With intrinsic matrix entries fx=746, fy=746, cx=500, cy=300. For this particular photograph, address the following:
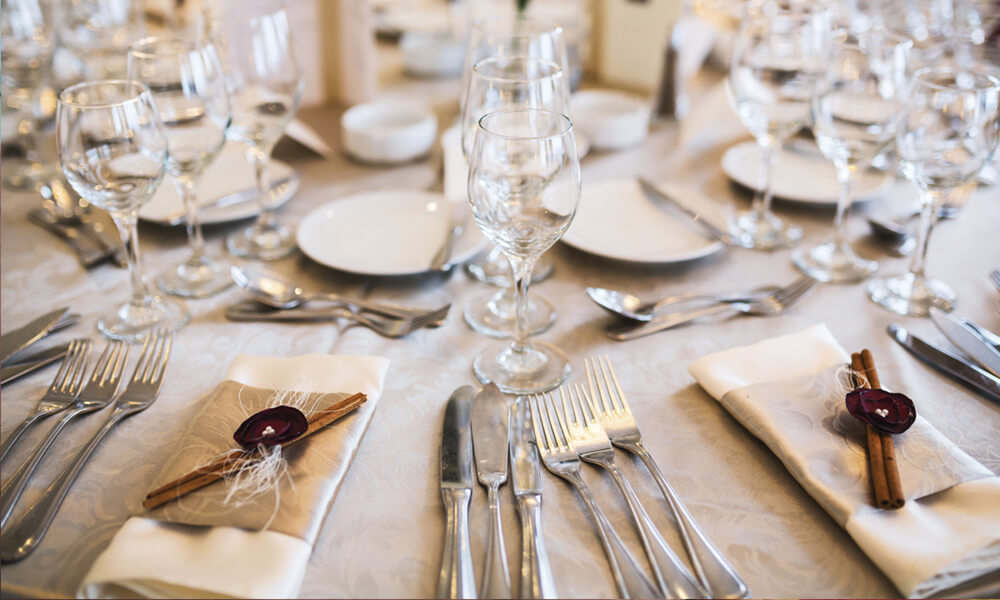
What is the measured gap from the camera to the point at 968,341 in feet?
3.01

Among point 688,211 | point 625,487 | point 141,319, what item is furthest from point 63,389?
point 688,211

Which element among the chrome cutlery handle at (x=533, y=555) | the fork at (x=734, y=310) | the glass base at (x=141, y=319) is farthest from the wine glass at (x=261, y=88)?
the chrome cutlery handle at (x=533, y=555)

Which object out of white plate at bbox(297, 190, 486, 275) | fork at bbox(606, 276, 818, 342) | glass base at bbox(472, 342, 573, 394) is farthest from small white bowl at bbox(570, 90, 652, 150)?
glass base at bbox(472, 342, 573, 394)

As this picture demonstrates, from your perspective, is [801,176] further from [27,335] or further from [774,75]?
[27,335]

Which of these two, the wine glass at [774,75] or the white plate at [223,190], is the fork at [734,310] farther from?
the white plate at [223,190]

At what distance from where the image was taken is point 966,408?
2.77ft

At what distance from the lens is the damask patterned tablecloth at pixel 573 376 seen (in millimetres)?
653

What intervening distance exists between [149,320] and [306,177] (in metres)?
0.54

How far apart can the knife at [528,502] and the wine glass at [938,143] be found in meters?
0.59

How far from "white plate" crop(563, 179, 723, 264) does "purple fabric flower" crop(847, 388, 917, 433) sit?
1.29ft

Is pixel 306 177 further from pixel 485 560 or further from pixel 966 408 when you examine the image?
pixel 966 408

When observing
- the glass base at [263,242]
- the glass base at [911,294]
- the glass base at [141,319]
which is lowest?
the glass base at [141,319]

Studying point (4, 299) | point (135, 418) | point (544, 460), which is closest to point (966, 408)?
point (544, 460)

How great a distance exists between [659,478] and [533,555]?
0.15 metres
